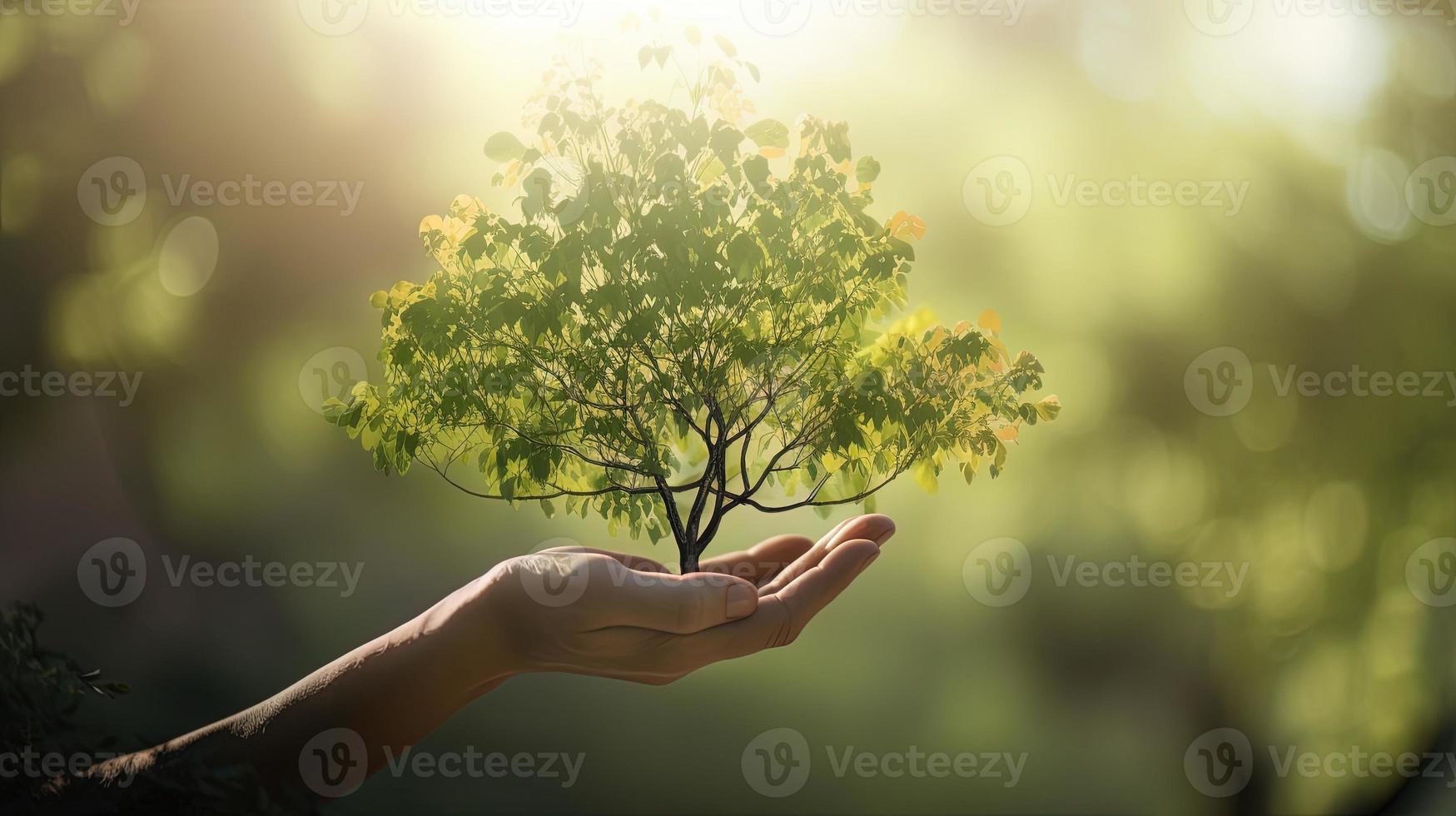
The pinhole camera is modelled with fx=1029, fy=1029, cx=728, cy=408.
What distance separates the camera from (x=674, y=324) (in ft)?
9.05

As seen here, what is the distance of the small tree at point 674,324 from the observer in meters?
2.69

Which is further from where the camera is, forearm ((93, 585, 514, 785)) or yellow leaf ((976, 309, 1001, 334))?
yellow leaf ((976, 309, 1001, 334))

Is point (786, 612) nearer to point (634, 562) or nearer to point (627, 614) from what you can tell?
point (627, 614)

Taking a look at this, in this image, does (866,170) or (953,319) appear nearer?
(866,170)

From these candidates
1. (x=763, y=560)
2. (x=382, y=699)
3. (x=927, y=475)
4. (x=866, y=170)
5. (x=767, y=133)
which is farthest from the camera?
(x=763, y=560)

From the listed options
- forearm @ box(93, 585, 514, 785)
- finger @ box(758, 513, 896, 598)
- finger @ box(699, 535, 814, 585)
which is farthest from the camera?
finger @ box(699, 535, 814, 585)

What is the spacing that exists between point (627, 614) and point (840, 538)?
2.59 ft

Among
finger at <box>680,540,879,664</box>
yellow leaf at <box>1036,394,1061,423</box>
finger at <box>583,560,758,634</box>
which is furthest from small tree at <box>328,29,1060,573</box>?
finger at <box>583,560,758,634</box>

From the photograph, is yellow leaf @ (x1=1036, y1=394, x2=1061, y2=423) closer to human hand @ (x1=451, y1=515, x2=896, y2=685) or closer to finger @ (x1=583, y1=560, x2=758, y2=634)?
human hand @ (x1=451, y1=515, x2=896, y2=685)

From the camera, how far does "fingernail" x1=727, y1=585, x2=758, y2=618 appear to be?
2.58 metres

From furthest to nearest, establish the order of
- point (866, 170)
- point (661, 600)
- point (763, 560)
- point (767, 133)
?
point (763, 560)
point (866, 170)
point (767, 133)
point (661, 600)

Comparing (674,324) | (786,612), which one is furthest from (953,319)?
(786,612)

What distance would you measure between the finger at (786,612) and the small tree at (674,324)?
10.1 inches

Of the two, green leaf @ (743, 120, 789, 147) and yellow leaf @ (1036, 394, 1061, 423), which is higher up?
green leaf @ (743, 120, 789, 147)
